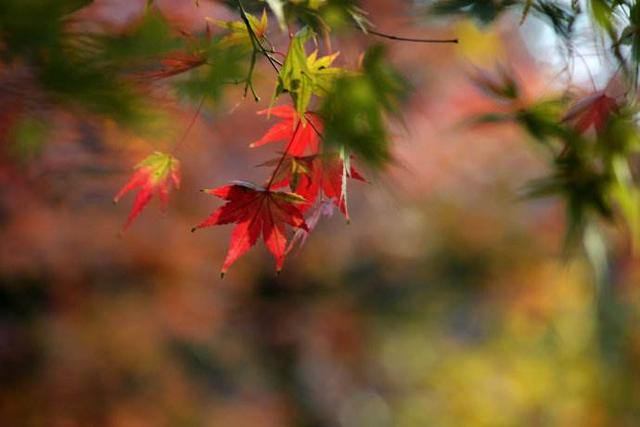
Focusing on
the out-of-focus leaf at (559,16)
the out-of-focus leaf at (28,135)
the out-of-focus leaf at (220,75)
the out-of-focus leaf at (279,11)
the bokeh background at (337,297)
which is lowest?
the bokeh background at (337,297)

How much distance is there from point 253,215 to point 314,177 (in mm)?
58

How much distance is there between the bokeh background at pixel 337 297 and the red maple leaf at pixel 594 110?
42.5 inches

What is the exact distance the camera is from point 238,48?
603 mm

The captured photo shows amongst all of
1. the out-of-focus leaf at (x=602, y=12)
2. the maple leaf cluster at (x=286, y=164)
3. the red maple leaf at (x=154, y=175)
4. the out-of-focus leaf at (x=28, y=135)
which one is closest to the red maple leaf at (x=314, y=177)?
the maple leaf cluster at (x=286, y=164)

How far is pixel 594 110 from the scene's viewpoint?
0.77m

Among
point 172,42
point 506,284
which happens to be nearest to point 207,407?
point 506,284

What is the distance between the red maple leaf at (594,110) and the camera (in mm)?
764

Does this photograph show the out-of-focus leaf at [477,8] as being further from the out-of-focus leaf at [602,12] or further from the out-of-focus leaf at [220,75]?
the out-of-focus leaf at [220,75]

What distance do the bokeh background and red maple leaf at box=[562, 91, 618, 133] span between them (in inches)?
42.5

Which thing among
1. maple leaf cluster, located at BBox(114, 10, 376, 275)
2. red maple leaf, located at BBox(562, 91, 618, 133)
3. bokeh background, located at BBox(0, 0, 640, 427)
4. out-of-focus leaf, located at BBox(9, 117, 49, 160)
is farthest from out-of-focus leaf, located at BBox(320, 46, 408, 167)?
bokeh background, located at BBox(0, 0, 640, 427)

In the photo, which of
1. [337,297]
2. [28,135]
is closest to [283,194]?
[28,135]

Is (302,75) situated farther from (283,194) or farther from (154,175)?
(154,175)

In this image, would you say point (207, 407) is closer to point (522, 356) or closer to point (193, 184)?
point (193, 184)

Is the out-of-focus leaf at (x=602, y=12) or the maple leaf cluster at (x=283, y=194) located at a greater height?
the out-of-focus leaf at (x=602, y=12)
